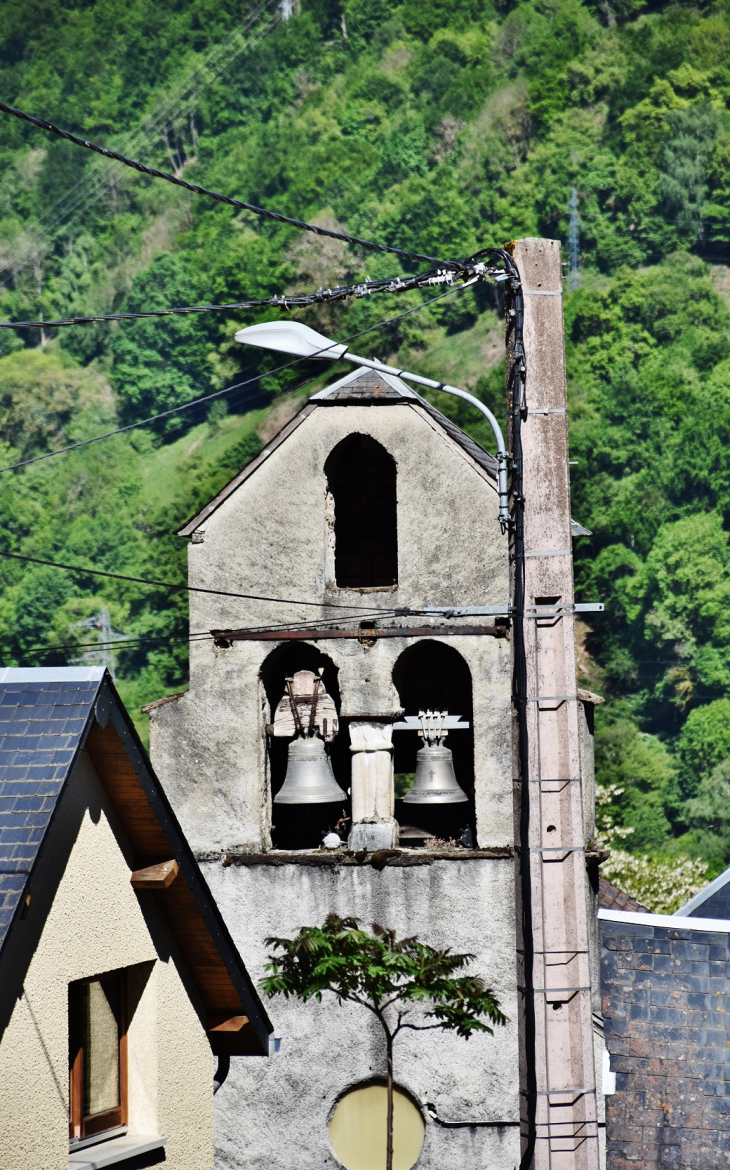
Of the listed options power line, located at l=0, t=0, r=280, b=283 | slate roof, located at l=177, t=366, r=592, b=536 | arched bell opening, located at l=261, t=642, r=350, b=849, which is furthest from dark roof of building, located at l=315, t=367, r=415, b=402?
power line, located at l=0, t=0, r=280, b=283

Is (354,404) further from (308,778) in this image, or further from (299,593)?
(308,778)

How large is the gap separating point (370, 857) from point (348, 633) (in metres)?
1.93

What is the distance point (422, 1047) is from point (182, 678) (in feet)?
166

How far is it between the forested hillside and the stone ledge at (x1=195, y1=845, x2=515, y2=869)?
44108 millimetres

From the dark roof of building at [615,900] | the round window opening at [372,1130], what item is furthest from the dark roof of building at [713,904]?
the round window opening at [372,1130]

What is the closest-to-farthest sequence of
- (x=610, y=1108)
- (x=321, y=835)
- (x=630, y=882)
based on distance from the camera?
(x=610, y=1108) < (x=321, y=835) < (x=630, y=882)

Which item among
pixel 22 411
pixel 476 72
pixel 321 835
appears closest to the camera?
pixel 321 835

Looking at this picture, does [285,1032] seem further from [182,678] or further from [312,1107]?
[182,678]

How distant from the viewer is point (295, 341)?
30.8ft

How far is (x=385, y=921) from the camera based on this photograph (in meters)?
14.3

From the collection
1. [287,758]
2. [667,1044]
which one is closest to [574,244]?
[287,758]

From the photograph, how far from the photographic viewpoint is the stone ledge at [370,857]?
14328mm

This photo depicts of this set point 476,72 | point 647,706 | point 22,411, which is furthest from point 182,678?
point 476,72

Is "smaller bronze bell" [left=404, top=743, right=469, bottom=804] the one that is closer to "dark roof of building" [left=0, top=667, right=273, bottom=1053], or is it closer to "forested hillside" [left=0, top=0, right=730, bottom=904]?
"dark roof of building" [left=0, top=667, right=273, bottom=1053]
